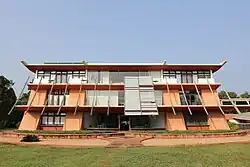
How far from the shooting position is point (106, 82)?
111 ft

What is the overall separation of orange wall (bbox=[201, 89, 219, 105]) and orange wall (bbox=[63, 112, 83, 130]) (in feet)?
56.0

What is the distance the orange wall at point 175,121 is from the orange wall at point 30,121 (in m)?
17.4

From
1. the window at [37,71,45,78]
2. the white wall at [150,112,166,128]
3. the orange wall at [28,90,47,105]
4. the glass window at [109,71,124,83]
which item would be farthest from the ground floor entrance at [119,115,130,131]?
the window at [37,71,45,78]

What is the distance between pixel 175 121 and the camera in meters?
31.6

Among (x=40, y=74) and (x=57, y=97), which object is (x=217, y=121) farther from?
(x=40, y=74)

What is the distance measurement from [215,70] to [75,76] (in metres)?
20.5

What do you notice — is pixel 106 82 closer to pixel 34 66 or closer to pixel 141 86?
pixel 141 86

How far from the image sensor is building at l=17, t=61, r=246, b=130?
1232 inches

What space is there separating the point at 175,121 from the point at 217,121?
578 cm

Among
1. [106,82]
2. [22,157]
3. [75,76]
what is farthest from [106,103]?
[22,157]

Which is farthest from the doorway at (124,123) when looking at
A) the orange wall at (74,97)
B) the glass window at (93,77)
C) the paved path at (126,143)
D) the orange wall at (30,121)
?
the orange wall at (30,121)

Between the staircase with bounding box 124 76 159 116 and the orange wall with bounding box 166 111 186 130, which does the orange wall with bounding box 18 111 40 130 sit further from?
the orange wall with bounding box 166 111 186 130

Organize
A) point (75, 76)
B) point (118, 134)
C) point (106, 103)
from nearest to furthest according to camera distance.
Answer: point (118, 134) → point (106, 103) → point (75, 76)

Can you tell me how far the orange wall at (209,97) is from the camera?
32.7 meters
